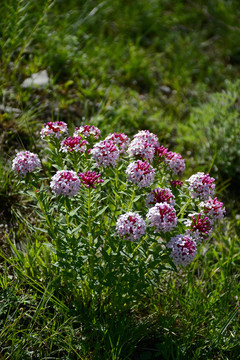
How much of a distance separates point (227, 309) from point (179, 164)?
116cm

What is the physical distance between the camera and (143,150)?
93.8 inches

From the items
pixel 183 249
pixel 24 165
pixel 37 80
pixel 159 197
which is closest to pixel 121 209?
pixel 159 197

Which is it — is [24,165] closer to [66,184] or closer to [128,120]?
[66,184]

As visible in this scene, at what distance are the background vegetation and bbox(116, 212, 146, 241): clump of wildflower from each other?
71cm

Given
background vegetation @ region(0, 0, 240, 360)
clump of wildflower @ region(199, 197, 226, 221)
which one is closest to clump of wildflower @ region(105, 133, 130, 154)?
background vegetation @ region(0, 0, 240, 360)

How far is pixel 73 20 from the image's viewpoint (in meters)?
5.32

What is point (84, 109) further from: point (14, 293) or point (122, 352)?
point (122, 352)

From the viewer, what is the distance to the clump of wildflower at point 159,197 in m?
2.30

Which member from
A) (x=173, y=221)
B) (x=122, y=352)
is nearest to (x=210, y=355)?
(x=122, y=352)

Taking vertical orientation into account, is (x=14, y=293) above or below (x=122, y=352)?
above

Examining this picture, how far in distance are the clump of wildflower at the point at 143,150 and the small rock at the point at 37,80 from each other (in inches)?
92.6

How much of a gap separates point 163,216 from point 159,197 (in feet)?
0.62

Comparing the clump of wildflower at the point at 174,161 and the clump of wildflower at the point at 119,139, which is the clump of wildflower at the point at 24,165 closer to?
the clump of wildflower at the point at 119,139

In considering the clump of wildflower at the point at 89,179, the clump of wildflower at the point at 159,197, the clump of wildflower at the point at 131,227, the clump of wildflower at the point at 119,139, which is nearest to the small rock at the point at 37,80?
the clump of wildflower at the point at 119,139
